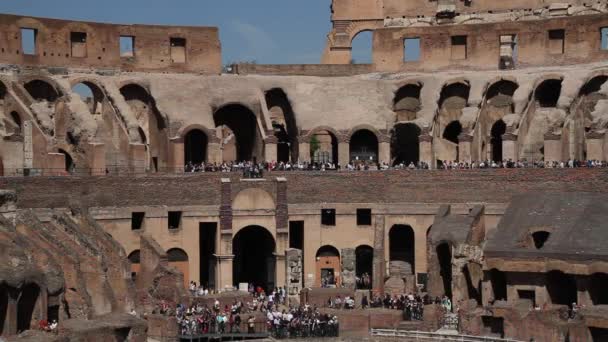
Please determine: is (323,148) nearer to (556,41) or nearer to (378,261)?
(556,41)

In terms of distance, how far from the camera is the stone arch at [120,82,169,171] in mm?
54156

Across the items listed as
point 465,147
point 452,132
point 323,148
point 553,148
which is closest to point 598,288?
point 553,148

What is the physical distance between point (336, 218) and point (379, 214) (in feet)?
6.54

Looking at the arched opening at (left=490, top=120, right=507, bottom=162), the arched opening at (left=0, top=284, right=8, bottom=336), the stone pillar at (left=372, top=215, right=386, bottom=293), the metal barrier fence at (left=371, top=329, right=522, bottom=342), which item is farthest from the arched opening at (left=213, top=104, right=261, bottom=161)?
the arched opening at (left=0, top=284, right=8, bottom=336)

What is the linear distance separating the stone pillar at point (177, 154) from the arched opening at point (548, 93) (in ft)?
59.0

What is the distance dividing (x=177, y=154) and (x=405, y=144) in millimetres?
12694

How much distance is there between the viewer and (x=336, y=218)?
51.2 metres

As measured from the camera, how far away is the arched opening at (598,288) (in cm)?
4106

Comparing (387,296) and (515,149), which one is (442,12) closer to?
(515,149)

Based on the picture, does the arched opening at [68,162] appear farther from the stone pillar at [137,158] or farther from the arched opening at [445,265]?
the arched opening at [445,265]

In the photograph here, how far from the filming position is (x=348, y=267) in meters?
49.7

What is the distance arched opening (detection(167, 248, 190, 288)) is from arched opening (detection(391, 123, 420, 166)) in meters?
13.3

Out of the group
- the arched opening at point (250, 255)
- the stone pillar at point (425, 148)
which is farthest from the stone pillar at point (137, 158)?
the stone pillar at point (425, 148)

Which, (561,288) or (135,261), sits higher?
(135,261)
